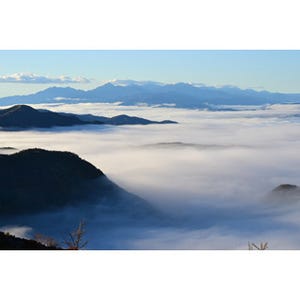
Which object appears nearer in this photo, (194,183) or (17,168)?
(194,183)

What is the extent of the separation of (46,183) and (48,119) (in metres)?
32.5

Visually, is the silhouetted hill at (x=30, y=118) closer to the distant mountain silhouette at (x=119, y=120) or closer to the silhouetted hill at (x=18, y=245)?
the distant mountain silhouette at (x=119, y=120)

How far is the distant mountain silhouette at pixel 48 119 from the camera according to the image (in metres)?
22.8

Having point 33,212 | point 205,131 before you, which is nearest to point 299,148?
point 205,131


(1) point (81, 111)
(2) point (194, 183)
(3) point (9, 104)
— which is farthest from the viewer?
(2) point (194, 183)

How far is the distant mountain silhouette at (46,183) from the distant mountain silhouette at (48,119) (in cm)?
1672

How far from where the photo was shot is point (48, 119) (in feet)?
82.3

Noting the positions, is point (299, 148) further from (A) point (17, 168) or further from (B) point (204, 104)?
(A) point (17, 168)

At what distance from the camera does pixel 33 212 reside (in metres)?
48.4

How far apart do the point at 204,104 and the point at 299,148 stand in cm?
568

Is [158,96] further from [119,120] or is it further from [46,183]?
[46,183]

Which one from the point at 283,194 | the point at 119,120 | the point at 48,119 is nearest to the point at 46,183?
the point at 283,194

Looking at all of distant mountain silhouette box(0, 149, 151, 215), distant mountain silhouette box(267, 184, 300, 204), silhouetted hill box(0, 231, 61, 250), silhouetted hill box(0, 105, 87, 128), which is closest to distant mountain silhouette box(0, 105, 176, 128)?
silhouetted hill box(0, 105, 87, 128)

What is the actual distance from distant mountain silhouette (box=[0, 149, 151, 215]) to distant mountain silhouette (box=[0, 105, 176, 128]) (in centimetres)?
1672
